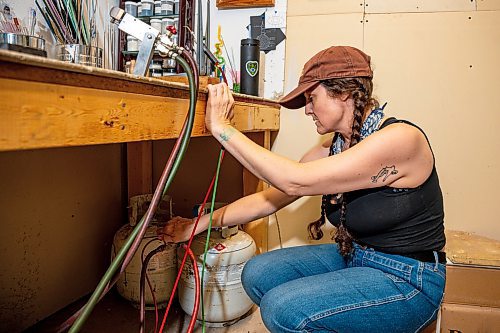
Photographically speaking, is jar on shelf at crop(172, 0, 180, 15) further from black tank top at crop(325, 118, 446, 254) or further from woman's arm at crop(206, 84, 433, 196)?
black tank top at crop(325, 118, 446, 254)

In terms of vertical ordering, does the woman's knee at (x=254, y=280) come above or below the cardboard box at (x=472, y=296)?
above

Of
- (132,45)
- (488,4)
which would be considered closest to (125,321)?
(132,45)

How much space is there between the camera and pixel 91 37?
1618mm

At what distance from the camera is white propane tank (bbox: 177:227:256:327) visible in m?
1.45

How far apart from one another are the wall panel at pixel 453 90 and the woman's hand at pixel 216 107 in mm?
996

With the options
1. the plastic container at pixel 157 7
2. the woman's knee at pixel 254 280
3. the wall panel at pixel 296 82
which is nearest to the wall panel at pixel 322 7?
the wall panel at pixel 296 82

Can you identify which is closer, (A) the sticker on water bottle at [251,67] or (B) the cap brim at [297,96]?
(B) the cap brim at [297,96]

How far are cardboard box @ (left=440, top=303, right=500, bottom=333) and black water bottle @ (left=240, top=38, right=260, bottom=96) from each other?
3.59 feet

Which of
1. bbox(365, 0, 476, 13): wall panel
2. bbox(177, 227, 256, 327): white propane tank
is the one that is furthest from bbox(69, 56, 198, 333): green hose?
bbox(365, 0, 476, 13): wall panel

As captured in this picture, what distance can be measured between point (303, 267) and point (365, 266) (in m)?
0.19

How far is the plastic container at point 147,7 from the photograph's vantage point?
186 centimetres

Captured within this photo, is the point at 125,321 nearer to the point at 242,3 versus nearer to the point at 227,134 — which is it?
the point at 227,134

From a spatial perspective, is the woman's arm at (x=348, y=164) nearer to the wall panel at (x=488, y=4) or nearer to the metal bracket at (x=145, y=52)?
the metal bracket at (x=145, y=52)

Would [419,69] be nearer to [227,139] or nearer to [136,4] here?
[227,139]
